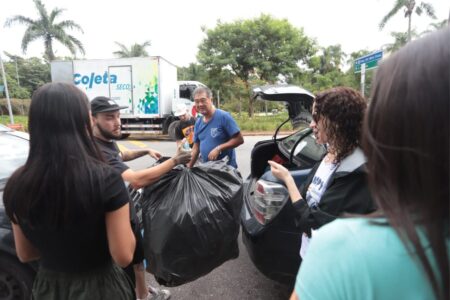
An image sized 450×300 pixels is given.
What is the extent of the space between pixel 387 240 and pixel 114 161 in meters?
1.78

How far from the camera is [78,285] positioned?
1349mm

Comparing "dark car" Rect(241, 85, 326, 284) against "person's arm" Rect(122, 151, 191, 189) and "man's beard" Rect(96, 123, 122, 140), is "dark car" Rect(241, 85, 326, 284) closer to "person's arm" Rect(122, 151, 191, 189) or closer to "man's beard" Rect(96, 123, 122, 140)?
"person's arm" Rect(122, 151, 191, 189)

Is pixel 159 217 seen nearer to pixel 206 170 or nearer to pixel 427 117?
pixel 206 170

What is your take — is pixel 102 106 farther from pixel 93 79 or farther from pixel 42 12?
pixel 42 12

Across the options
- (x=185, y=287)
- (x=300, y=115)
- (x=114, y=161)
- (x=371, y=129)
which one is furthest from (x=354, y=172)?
(x=185, y=287)

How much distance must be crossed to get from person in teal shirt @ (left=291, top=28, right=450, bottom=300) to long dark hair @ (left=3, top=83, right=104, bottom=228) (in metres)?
0.90

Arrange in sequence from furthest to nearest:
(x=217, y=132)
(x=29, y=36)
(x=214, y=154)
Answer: (x=29, y=36)
(x=217, y=132)
(x=214, y=154)

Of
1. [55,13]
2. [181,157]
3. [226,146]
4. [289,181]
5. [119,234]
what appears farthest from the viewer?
[55,13]

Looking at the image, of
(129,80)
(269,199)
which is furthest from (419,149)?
(129,80)

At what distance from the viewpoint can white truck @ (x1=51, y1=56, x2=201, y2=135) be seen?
12.4 metres

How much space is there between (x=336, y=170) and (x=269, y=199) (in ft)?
2.61


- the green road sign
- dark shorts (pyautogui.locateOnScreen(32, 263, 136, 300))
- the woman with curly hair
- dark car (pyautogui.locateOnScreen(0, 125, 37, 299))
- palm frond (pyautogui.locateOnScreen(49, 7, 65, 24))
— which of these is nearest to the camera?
dark shorts (pyautogui.locateOnScreen(32, 263, 136, 300))

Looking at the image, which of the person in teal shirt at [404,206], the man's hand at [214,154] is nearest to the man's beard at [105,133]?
the man's hand at [214,154]

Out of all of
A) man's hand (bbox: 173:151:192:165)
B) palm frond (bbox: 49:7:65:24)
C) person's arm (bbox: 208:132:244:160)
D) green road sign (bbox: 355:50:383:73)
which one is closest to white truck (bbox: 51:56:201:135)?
green road sign (bbox: 355:50:383:73)
